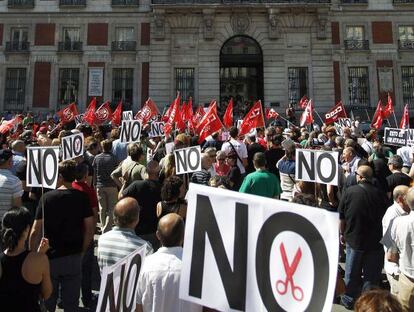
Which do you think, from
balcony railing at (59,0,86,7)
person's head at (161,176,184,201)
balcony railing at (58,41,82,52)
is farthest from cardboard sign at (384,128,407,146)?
balcony railing at (59,0,86,7)

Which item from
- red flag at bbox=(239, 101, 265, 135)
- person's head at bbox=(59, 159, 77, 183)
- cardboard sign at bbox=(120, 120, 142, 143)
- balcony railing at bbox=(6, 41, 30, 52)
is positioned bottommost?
person's head at bbox=(59, 159, 77, 183)

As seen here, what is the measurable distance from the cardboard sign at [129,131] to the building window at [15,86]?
76.6 ft

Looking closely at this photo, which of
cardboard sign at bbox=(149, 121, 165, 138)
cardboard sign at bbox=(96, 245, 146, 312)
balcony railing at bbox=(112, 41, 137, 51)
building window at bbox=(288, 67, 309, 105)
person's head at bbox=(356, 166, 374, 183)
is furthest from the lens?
balcony railing at bbox=(112, 41, 137, 51)

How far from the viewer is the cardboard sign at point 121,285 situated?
3043mm

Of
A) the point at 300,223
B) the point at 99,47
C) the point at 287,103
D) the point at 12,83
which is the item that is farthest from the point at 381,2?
the point at 300,223

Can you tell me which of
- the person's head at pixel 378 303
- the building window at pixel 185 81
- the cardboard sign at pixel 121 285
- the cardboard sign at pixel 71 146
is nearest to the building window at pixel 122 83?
the building window at pixel 185 81

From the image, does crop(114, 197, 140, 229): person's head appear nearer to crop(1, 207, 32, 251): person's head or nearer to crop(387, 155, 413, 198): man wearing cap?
crop(1, 207, 32, 251): person's head

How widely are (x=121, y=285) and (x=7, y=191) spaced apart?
3.25m

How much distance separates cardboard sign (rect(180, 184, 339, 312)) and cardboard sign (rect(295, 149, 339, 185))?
4.33 m

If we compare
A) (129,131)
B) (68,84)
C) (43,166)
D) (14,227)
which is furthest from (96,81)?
(14,227)

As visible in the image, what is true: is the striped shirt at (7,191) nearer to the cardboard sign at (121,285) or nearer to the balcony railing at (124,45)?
the cardboard sign at (121,285)

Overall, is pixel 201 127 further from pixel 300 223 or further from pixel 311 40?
pixel 311 40

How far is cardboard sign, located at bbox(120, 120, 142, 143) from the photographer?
Answer: 35.7 ft

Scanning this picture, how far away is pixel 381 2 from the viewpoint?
103ft
